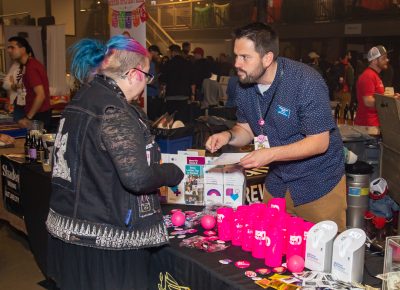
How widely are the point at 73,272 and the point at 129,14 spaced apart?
421cm

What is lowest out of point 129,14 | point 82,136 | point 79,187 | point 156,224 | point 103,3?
point 156,224

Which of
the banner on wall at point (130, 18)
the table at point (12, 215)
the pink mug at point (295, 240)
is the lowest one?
the table at point (12, 215)

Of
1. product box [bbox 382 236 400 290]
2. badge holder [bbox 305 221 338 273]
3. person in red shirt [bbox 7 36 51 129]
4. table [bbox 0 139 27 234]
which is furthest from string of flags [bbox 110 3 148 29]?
product box [bbox 382 236 400 290]

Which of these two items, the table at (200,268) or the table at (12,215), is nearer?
the table at (200,268)

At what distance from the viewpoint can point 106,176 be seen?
5.09ft

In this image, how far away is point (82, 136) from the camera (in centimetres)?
155

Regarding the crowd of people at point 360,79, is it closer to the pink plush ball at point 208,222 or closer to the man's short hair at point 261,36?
the man's short hair at point 261,36

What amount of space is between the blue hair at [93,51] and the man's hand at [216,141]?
649 mm

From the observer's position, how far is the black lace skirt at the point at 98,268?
1667mm

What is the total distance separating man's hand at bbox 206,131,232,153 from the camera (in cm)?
218

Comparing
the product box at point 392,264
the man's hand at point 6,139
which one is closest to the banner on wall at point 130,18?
the man's hand at point 6,139

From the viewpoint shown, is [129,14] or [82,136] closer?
[82,136]

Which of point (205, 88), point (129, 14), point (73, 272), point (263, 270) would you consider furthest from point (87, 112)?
point (205, 88)

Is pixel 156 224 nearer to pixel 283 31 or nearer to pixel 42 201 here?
pixel 42 201
